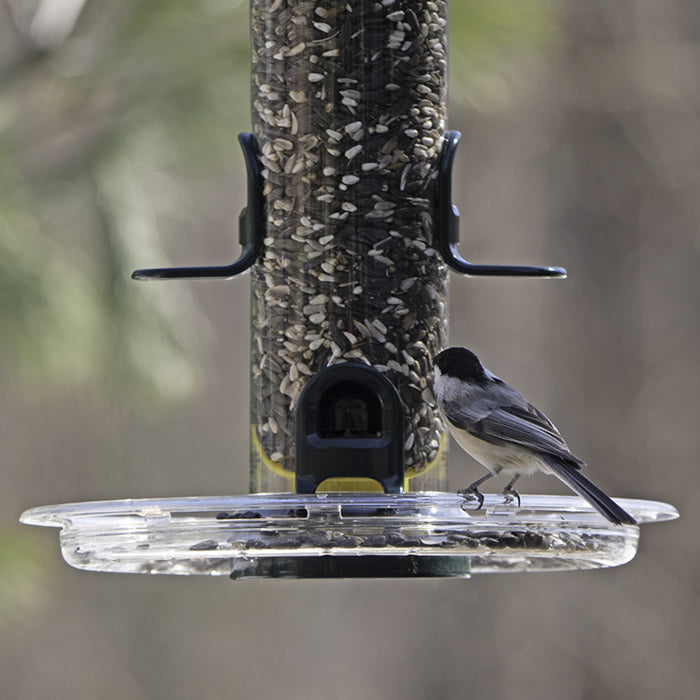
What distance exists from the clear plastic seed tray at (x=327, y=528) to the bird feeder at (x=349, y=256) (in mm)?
221

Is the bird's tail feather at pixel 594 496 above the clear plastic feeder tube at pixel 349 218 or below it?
below

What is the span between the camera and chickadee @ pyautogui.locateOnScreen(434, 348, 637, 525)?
76.6 inches

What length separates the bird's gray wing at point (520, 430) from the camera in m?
1.95

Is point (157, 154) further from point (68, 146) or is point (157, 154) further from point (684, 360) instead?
point (684, 360)

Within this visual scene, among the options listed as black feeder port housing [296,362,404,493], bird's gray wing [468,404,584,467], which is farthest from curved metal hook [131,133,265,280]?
bird's gray wing [468,404,584,467]

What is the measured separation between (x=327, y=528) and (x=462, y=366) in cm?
49

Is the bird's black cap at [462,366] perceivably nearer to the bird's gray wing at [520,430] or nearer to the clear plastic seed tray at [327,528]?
the bird's gray wing at [520,430]

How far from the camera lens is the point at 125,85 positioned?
2.69 m

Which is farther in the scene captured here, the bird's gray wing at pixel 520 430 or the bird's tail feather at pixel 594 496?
the bird's gray wing at pixel 520 430

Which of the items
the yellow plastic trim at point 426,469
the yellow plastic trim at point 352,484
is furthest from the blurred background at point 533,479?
the yellow plastic trim at point 352,484

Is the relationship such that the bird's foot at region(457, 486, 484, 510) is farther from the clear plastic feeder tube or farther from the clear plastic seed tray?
the clear plastic feeder tube

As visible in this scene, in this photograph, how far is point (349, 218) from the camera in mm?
2209

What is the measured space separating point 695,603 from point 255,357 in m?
4.62

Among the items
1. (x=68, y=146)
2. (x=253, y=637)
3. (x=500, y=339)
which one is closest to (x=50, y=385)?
(x=68, y=146)
